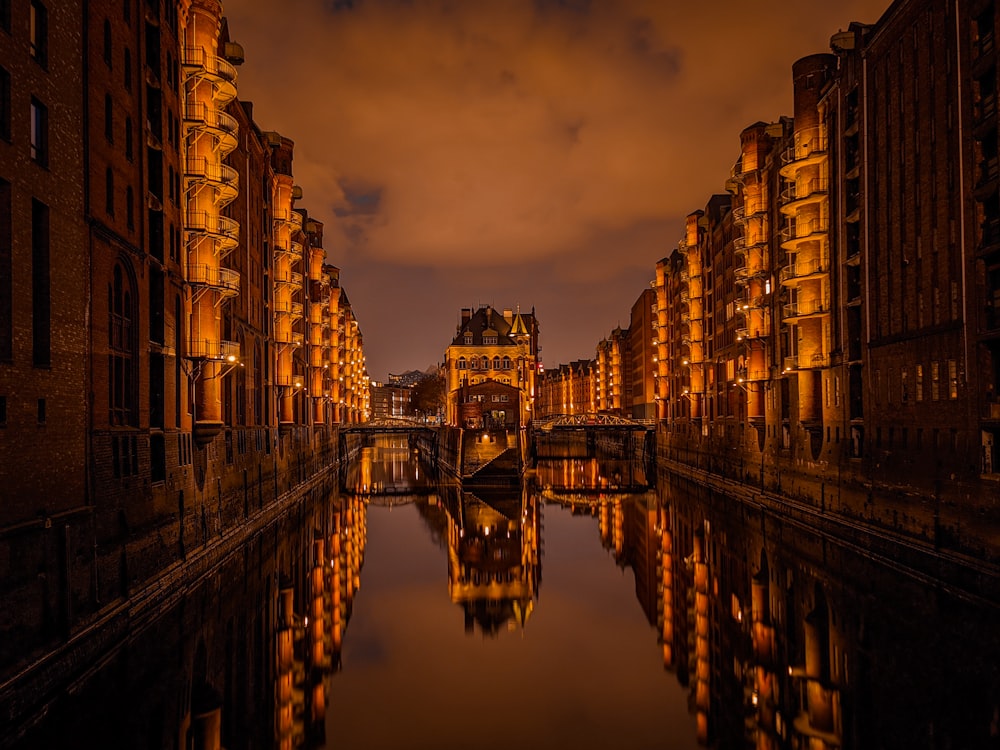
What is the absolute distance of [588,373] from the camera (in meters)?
174

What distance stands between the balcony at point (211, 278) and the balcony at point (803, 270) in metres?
25.1

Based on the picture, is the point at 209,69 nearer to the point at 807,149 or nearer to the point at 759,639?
the point at 807,149

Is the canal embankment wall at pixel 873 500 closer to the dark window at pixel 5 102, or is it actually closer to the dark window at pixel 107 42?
the dark window at pixel 5 102

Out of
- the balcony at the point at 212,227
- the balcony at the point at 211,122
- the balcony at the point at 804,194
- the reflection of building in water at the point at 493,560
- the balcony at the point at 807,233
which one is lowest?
the reflection of building in water at the point at 493,560

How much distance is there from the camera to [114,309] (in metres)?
22.4

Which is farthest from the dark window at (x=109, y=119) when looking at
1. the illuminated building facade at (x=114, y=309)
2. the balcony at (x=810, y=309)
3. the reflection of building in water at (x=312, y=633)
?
the balcony at (x=810, y=309)

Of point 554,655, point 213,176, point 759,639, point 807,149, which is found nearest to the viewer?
point 759,639

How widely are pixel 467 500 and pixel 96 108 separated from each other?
3601cm

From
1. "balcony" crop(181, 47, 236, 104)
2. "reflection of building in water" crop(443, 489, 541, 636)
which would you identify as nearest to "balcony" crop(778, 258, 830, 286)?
"reflection of building in water" crop(443, 489, 541, 636)

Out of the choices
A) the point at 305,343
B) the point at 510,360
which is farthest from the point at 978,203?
the point at 510,360

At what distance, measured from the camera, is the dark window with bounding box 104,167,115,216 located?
71.2 ft

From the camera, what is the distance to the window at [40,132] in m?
17.6

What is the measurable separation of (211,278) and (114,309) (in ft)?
26.2

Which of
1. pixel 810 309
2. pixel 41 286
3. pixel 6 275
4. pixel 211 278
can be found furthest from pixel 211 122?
→ pixel 810 309
